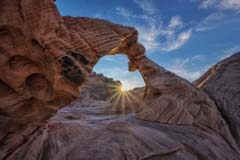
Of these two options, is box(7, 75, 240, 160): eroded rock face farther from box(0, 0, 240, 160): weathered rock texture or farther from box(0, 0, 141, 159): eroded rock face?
box(0, 0, 141, 159): eroded rock face

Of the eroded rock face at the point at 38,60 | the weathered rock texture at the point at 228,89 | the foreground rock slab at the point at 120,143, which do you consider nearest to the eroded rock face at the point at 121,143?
the foreground rock slab at the point at 120,143

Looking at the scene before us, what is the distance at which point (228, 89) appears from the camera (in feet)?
29.2

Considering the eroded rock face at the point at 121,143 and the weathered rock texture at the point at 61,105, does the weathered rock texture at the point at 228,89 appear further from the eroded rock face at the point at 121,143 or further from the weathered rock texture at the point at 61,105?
the eroded rock face at the point at 121,143

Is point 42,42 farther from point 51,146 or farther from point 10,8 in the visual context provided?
point 51,146

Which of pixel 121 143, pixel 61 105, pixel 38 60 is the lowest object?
pixel 121 143

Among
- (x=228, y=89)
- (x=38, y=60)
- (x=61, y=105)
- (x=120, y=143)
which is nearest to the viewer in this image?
(x=38, y=60)

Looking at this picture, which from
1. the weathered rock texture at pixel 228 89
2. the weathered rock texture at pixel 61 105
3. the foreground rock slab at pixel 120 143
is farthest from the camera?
the weathered rock texture at pixel 228 89

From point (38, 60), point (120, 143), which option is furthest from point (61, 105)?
point (120, 143)

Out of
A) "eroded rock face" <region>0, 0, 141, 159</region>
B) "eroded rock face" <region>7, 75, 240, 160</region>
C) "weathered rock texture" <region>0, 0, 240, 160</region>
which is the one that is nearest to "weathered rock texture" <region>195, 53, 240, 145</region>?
"weathered rock texture" <region>0, 0, 240, 160</region>

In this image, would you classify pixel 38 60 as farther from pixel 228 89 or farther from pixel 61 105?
pixel 228 89

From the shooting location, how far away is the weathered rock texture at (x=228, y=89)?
758 centimetres

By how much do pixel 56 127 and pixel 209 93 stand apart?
28.1 feet

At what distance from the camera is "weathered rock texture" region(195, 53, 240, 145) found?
7578 millimetres

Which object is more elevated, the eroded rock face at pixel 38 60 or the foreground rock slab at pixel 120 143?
the eroded rock face at pixel 38 60
